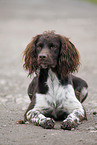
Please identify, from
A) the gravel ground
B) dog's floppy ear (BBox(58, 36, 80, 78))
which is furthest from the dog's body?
the gravel ground

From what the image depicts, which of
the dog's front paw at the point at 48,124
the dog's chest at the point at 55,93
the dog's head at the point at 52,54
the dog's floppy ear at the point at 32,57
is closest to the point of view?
the dog's front paw at the point at 48,124

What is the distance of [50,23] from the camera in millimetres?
22359

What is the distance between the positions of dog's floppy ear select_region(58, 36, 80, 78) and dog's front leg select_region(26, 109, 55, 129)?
75cm

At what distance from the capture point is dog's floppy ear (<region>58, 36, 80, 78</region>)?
5.35 m

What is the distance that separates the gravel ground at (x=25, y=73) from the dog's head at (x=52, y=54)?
88 cm

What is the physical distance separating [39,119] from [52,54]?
102 centimetres

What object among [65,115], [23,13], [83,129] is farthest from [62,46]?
[23,13]

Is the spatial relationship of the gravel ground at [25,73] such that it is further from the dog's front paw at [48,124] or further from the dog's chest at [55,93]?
the dog's chest at [55,93]

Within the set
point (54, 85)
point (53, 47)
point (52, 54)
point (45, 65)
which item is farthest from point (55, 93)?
point (53, 47)

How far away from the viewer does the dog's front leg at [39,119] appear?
15.3 feet

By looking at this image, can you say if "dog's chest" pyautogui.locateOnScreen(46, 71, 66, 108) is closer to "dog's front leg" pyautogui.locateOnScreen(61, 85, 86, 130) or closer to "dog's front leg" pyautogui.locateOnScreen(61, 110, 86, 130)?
"dog's front leg" pyautogui.locateOnScreen(61, 85, 86, 130)

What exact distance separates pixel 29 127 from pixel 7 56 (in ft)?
31.2

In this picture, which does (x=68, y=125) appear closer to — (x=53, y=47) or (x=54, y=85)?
(x=54, y=85)

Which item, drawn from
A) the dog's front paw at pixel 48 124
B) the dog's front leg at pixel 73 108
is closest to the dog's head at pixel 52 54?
the dog's front leg at pixel 73 108
